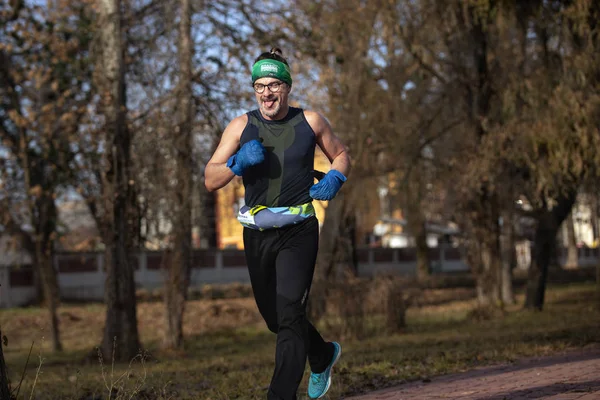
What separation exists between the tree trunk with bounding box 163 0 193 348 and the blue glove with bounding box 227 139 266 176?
33.6 feet

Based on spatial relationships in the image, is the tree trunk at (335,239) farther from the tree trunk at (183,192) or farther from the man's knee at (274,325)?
the man's knee at (274,325)

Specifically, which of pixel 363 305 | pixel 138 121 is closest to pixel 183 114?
pixel 138 121

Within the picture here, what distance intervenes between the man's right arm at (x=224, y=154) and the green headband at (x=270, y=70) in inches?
12.1

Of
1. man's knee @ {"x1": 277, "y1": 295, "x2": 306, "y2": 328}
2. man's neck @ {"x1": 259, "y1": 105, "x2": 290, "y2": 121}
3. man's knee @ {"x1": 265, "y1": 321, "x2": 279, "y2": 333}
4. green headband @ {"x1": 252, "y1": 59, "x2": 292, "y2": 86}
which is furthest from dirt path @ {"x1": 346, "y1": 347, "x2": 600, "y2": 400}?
green headband @ {"x1": 252, "y1": 59, "x2": 292, "y2": 86}

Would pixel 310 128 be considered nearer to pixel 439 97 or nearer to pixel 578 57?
pixel 578 57

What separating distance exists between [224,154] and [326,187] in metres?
0.68

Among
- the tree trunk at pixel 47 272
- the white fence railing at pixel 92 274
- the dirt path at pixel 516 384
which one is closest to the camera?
the dirt path at pixel 516 384

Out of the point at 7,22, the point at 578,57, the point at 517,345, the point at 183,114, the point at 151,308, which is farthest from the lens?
the point at 151,308

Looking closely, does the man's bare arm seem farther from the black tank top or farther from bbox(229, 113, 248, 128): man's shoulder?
bbox(229, 113, 248, 128): man's shoulder

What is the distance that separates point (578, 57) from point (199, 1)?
6202mm

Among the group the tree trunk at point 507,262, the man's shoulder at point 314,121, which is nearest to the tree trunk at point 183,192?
the man's shoulder at point 314,121

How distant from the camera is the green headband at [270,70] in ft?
17.9

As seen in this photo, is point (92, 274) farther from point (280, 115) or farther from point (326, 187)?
point (326, 187)

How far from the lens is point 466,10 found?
54.1 ft
